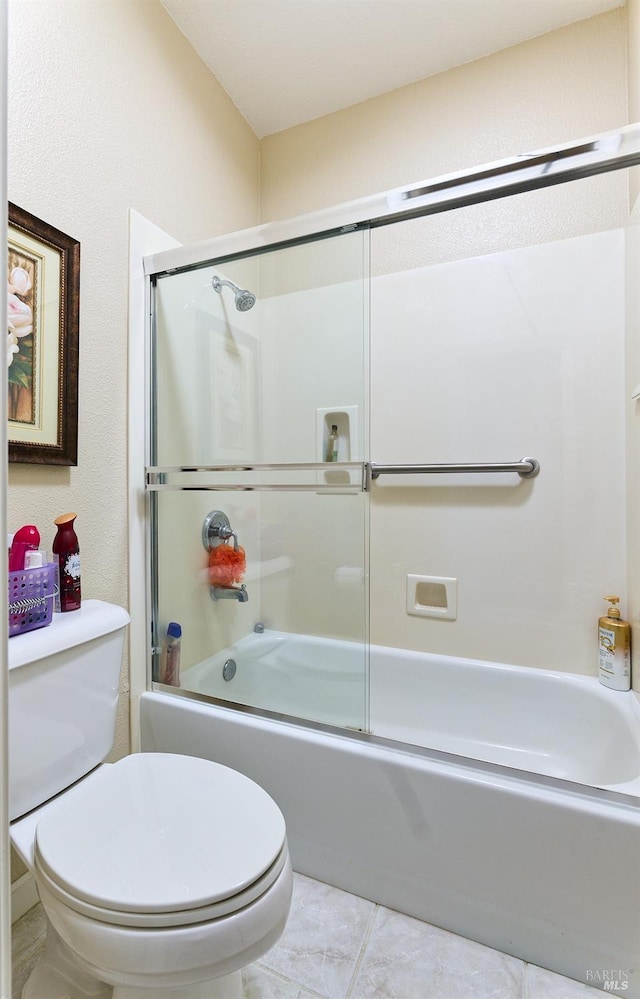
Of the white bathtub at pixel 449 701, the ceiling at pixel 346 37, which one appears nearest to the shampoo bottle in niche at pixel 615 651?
the white bathtub at pixel 449 701

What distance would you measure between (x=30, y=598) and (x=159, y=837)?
52cm

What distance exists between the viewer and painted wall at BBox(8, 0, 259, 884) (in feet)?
3.72

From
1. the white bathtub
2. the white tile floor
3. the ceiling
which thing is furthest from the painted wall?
the white tile floor

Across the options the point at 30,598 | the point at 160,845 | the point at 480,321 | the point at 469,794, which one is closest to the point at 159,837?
the point at 160,845

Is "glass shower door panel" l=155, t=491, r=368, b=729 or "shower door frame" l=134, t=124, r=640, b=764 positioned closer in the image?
"shower door frame" l=134, t=124, r=640, b=764

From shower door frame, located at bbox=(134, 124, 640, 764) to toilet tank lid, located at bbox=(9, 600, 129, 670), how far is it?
0.37 meters

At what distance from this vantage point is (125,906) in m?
0.70

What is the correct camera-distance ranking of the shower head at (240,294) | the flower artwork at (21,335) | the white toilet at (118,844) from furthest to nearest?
the shower head at (240,294) < the flower artwork at (21,335) < the white toilet at (118,844)

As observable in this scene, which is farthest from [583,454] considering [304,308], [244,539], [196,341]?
[196,341]

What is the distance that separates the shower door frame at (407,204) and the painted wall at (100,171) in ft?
0.47

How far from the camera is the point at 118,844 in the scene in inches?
32.2

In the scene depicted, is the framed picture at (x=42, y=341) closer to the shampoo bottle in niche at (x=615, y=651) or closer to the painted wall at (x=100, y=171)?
the painted wall at (x=100, y=171)

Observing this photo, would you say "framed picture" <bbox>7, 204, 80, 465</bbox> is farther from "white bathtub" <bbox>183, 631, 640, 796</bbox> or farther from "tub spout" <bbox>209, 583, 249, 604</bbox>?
"white bathtub" <bbox>183, 631, 640, 796</bbox>

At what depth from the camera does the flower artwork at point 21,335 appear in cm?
107
